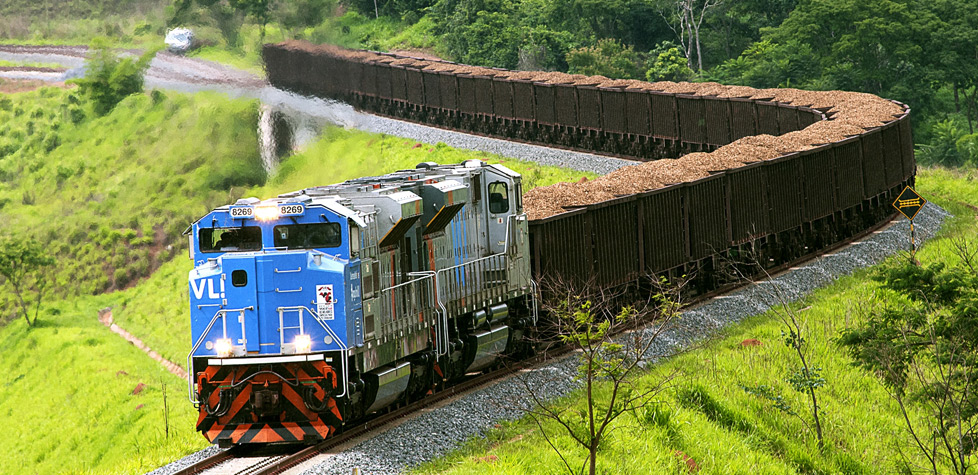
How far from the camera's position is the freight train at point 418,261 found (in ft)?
47.0

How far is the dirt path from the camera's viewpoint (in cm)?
3606

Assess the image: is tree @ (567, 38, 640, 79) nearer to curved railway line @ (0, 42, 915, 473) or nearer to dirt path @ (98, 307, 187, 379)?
curved railway line @ (0, 42, 915, 473)

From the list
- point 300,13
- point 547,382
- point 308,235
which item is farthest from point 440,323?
point 300,13

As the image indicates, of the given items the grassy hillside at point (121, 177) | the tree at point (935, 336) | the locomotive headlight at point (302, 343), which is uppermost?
the locomotive headlight at point (302, 343)

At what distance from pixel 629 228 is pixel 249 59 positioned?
2288 cm

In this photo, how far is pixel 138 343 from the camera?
129 feet

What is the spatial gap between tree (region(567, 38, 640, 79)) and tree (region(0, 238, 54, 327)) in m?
39.8

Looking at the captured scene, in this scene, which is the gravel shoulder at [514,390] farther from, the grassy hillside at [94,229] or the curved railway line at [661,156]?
the grassy hillside at [94,229]

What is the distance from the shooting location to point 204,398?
14.4 m

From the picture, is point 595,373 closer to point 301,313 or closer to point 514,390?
point 514,390

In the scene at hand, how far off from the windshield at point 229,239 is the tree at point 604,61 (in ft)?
199

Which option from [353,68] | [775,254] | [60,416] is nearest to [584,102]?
[353,68]

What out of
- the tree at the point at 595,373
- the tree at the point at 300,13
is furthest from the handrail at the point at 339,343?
the tree at the point at 300,13

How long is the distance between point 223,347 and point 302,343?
1.05 meters
